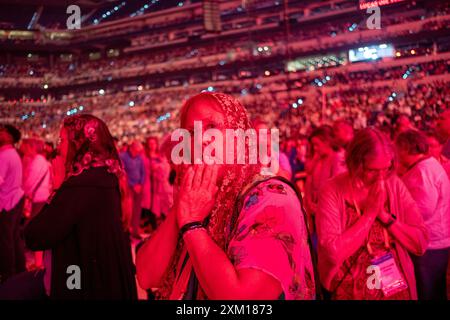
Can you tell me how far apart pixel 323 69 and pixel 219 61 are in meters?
9.98

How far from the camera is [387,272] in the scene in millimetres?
2416

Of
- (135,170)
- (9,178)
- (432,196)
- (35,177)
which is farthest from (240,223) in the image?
(135,170)

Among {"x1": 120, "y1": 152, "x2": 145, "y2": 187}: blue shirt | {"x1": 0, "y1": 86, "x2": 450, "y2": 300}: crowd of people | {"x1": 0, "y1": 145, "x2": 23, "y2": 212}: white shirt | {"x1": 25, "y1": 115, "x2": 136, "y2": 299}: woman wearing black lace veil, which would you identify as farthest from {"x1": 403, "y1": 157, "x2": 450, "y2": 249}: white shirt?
{"x1": 120, "y1": 152, "x2": 145, "y2": 187}: blue shirt

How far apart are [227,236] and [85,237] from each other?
4.33 ft

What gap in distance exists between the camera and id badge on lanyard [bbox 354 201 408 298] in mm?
2400

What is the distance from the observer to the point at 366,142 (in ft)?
8.25

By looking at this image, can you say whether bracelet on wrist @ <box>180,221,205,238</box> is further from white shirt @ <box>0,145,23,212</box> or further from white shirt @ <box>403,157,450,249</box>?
white shirt @ <box>0,145,23,212</box>

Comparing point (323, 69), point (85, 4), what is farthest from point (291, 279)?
point (323, 69)

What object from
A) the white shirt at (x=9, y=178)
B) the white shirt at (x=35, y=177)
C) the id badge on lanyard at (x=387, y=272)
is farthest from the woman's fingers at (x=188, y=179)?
the white shirt at (x=35, y=177)

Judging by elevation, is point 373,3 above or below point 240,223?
above

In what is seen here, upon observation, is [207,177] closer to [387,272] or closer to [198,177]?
[198,177]

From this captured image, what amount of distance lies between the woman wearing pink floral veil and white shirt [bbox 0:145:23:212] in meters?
4.23

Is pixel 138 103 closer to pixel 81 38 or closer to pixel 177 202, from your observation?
pixel 81 38

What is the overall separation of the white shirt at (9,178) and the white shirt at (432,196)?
3.84 metres
